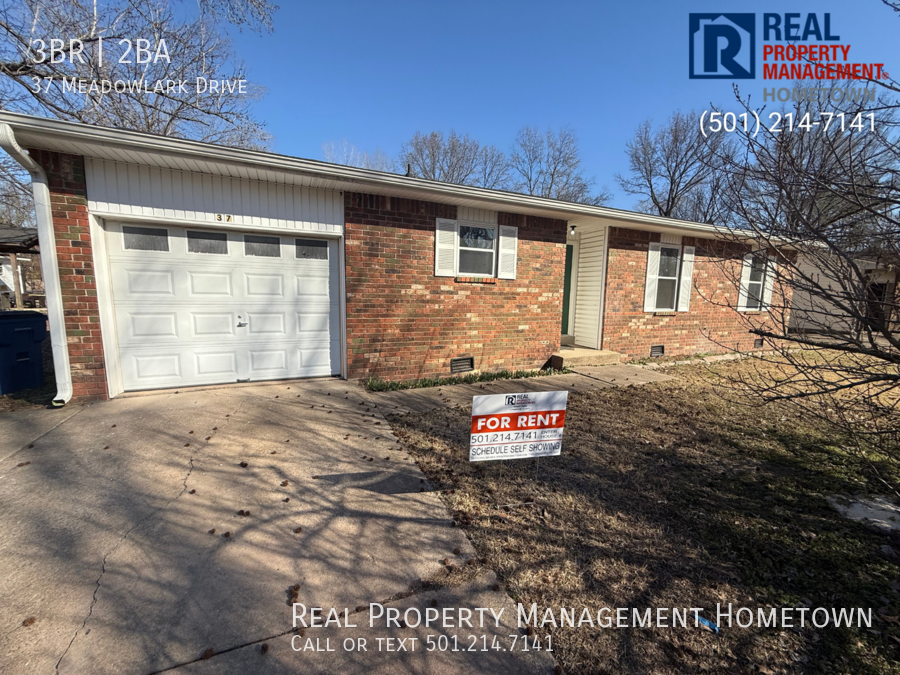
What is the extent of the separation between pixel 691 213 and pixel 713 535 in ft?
86.0

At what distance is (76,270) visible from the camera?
15.1 feet

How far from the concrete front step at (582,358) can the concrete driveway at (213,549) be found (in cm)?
461

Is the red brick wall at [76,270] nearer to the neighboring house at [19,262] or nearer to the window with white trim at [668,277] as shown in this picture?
the neighboring house at [19,262]

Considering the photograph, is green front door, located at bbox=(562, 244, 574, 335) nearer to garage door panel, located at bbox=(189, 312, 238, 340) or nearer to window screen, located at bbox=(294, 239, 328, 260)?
window screen, located at bbox=(294, 239, 328, 260)

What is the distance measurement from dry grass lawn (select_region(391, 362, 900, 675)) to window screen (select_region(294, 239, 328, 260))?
305 cm

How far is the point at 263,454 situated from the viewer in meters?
3.66

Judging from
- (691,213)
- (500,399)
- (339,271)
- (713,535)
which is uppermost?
(691,213)

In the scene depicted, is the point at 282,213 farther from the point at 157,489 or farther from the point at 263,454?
the point at 157,489

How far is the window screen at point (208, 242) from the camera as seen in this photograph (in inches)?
207

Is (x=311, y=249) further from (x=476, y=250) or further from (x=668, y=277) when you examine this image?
(x=668, y=277)

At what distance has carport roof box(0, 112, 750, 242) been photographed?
4016mm

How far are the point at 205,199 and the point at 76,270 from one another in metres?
1.72

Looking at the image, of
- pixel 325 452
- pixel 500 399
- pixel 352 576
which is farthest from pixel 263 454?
pixel 500 399

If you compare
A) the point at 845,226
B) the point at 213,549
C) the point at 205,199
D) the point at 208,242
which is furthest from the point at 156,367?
the point at 845,226
